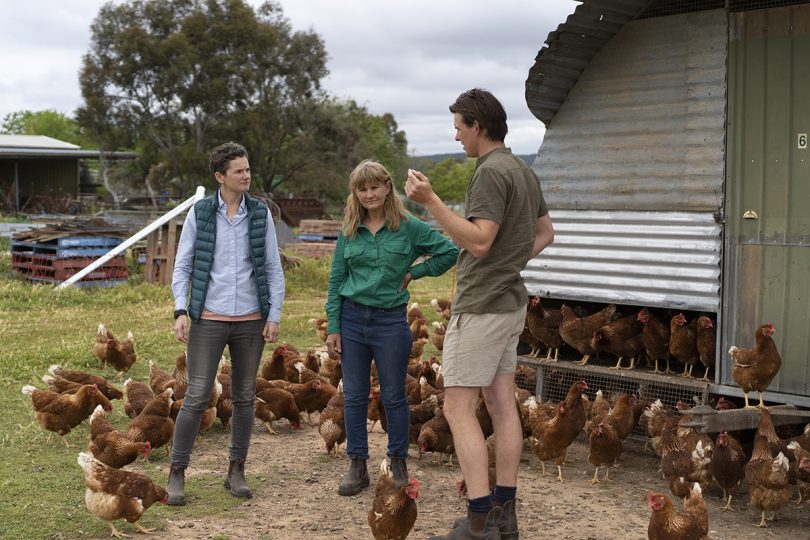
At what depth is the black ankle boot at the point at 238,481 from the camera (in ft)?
18.7

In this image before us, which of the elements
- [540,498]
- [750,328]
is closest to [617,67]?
[750,328]

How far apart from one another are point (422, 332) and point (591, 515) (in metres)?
6.05

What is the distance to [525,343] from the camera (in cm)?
793

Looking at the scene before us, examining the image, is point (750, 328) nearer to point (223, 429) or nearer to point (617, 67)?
point (617, 67)

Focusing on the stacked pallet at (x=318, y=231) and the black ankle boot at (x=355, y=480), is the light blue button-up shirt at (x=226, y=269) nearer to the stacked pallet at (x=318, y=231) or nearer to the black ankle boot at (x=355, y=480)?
the black ankle boot at (x=355, y=480)

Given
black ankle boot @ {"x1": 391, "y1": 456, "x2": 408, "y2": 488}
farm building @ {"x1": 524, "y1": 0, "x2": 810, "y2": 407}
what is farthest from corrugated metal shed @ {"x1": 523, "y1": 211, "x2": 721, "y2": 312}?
black ankle boot @ {"x1": 391, "y1": 456, "x2": 408, "y2": 488}

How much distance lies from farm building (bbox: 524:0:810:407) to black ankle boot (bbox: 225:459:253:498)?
2929 millimetres

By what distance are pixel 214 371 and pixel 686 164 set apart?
3738mm

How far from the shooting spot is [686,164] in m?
6.63

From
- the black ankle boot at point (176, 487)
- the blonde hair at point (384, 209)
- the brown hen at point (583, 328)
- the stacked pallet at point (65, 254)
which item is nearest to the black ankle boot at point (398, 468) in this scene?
the black ankle boot at point (176, 487)

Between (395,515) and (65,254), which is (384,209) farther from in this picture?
(65,254)

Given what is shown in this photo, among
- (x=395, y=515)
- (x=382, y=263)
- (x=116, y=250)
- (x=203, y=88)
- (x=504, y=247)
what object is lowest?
(x=395, y=515)

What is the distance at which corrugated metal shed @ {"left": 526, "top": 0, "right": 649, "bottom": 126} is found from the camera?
6.87 metres

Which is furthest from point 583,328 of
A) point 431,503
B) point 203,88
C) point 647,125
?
point 203,88
